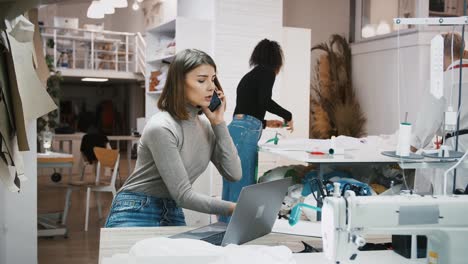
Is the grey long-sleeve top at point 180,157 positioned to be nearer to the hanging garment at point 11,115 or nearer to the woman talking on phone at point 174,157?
the woman talking on phone at point 174,157

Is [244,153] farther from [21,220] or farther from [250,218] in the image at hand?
[250,218]

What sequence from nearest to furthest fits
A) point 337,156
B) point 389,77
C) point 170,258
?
point 170,258 → point 337,156 → point 389,77

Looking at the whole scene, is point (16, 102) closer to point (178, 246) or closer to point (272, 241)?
point (178, 246)

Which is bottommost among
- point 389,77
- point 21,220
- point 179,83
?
point 21,220

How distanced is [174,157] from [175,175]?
65 mm

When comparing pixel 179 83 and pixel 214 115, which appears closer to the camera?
pixel 179 83

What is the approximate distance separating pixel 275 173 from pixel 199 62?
199 cm

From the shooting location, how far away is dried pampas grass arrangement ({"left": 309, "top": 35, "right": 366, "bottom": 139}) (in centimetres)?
648

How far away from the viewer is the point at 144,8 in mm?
13422

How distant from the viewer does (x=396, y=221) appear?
1.41 metres

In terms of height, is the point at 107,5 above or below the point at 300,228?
above

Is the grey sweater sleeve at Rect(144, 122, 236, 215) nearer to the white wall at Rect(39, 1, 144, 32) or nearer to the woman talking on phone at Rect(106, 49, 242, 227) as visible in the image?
the woman talking on phone at Rect(106, 49, 242, 227)

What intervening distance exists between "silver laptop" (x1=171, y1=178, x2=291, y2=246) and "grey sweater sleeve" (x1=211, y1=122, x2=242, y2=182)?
43cm

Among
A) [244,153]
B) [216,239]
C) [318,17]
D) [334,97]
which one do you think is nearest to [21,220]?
[244,153]
